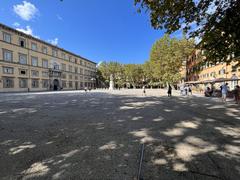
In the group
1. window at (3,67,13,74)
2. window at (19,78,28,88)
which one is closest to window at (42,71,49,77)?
window at (19,78,28,88)

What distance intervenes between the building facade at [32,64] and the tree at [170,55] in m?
33.3

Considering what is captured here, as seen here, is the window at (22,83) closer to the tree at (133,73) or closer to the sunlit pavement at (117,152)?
the sunlit pavement at (117,152)

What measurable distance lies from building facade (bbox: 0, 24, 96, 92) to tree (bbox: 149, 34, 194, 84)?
33275 millimetres

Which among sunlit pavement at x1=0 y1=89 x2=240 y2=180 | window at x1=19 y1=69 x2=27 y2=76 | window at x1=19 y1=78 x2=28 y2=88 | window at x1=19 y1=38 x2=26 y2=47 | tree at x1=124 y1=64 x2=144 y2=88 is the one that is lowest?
sunlit pavement at x1=0 y1=89 x2=240 y2=180

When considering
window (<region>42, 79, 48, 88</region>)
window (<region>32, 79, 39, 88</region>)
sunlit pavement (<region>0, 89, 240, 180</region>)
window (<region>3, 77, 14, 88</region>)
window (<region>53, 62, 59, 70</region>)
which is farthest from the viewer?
window (<region>53, 62, 59, 70</region>)

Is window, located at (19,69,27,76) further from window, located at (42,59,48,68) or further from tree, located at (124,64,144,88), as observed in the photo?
tree, located at (124,64,144,88)

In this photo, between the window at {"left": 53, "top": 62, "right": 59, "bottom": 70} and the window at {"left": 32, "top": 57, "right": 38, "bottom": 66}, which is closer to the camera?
the window at {"left": 32, "top": 57, "right": 38, "bottom": 66}

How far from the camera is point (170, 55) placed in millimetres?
36625

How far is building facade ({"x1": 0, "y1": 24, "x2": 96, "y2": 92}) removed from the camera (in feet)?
108

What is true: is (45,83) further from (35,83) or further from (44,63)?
(44,63)

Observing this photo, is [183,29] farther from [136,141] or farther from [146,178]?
[146,178]

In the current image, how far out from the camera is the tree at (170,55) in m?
35.3

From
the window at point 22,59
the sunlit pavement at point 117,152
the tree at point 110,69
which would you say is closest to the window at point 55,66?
the window at point 22,59

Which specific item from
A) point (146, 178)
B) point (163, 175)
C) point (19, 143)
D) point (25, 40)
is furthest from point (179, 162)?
point (25, 40)
